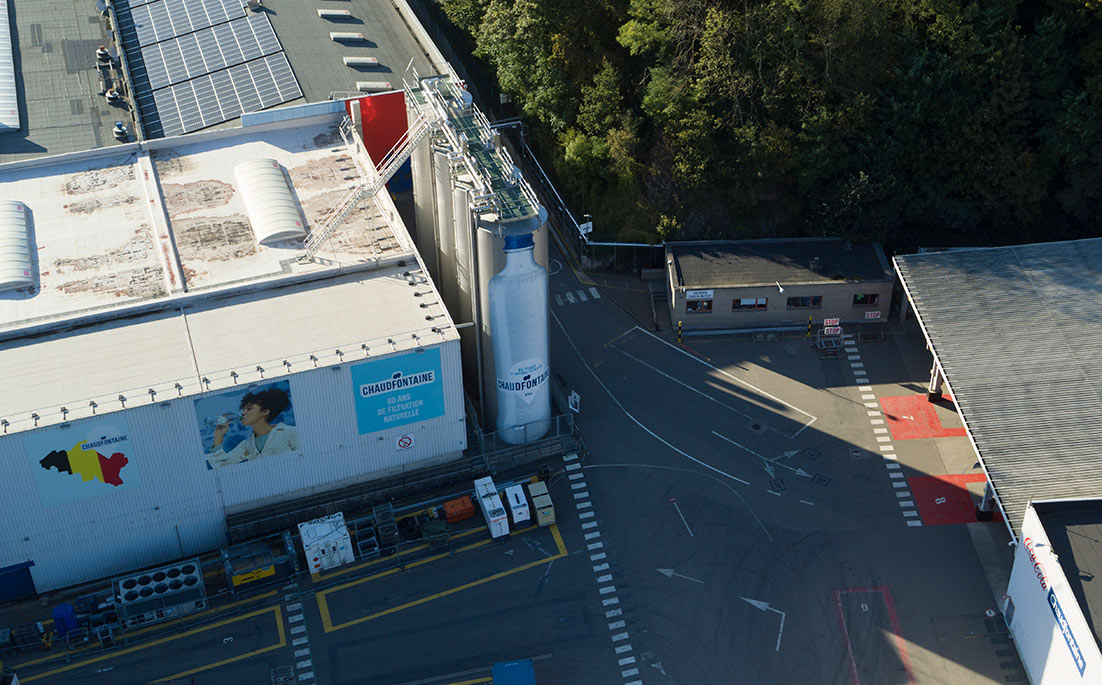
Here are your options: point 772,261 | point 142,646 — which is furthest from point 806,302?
point 142,646

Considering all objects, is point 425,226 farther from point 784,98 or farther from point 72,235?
point 784,98

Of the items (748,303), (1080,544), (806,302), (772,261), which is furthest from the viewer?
(772,261)

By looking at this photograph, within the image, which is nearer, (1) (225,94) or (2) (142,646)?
(2) (142,646)

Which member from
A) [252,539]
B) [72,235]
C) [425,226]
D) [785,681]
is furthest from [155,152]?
[785,681]

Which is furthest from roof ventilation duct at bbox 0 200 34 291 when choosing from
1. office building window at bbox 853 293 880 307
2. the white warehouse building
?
office building window at bbox 853 293 880 307

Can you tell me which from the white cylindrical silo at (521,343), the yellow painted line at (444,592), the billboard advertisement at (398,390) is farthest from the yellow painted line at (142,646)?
the white cylindrical silo at (521,343)

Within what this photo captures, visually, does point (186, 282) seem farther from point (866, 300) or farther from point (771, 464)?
point (866, 300)

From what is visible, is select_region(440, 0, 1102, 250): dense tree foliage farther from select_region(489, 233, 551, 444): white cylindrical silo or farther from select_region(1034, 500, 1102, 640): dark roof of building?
select_region(1034, 500, 1102, 640): dark roof of building
